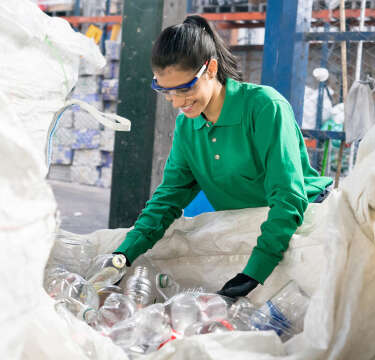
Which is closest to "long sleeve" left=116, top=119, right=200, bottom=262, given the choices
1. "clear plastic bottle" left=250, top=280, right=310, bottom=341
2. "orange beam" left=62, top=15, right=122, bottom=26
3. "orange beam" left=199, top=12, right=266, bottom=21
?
"clear plastic bottle" left=250, top=280, right=310, bottom=341

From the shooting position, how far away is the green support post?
277cm

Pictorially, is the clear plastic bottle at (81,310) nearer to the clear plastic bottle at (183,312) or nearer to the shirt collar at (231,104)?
the clear plastic bottle at (183,312)

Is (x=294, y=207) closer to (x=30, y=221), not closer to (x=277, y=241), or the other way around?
(x=277, y=241)

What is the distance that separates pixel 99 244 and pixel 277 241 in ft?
2.37

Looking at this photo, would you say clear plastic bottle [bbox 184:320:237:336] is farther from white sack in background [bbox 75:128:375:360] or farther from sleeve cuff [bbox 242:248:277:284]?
sleeve cuff [bbox 242:248:277:284]

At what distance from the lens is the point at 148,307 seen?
1265 millimetres

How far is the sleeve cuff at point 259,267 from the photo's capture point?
1487 millimetres

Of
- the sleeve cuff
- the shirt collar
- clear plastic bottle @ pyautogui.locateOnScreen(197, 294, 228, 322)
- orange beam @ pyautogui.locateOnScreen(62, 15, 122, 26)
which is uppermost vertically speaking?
orange beam @ pyautogui.locateOnScreen(62, 15, 122, 26)

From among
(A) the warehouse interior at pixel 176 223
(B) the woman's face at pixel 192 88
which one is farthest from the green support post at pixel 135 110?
(B) the woman's face at pixel 192 88

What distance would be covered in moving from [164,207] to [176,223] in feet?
0.28

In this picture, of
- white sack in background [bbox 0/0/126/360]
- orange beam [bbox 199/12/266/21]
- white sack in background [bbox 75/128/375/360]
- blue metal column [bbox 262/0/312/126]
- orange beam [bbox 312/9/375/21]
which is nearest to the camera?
white sack in background [bbox 0/0/126/360]

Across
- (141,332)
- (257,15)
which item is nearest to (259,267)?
(141,332)

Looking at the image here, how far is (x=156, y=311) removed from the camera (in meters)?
1.25

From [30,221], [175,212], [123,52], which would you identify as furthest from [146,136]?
[30,221]
